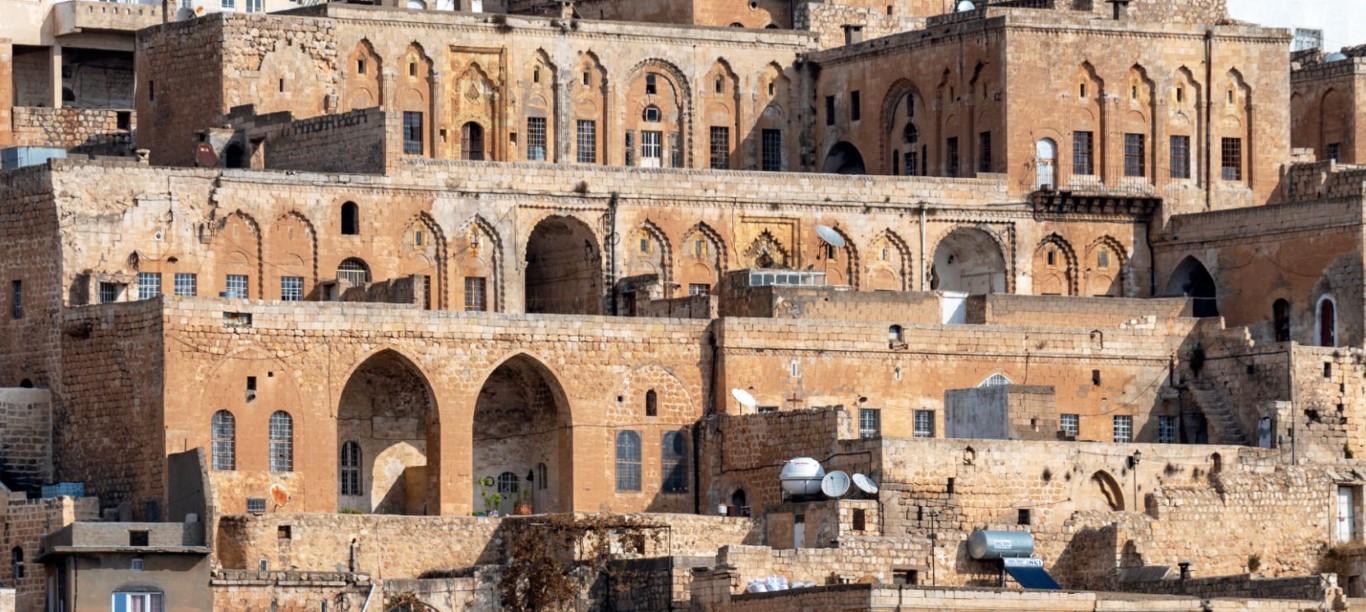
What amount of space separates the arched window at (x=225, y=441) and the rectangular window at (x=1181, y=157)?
2391 centimetres

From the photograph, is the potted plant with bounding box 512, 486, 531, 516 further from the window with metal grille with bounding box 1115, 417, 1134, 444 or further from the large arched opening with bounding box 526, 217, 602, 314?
the window with metal grille with bounding box 1115, 417, 1134, 444

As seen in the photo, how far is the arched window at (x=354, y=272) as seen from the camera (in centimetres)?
7994

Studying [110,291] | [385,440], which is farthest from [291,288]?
[385,440]

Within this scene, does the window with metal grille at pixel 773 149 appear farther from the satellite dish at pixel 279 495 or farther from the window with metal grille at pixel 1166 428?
the satellite dish at pixel 279 495

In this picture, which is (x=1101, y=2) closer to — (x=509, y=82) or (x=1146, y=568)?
(x=509, y=82)

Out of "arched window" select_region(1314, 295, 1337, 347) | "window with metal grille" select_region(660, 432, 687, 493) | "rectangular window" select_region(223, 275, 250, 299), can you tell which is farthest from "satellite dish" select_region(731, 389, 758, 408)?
"arched window" select_region(1314, 295, 1337, 347)

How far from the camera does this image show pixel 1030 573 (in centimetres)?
6956

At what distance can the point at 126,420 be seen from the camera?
73.3 metres

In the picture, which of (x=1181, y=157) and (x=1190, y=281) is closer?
(x=1190, y=281)

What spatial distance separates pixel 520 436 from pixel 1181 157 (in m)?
17.8

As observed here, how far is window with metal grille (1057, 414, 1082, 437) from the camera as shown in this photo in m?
79.0

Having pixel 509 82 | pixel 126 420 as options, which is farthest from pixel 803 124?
pixel 126 420

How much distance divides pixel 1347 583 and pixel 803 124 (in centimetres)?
2144

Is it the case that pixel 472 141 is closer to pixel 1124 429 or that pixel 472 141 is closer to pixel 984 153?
pixel 984 153
